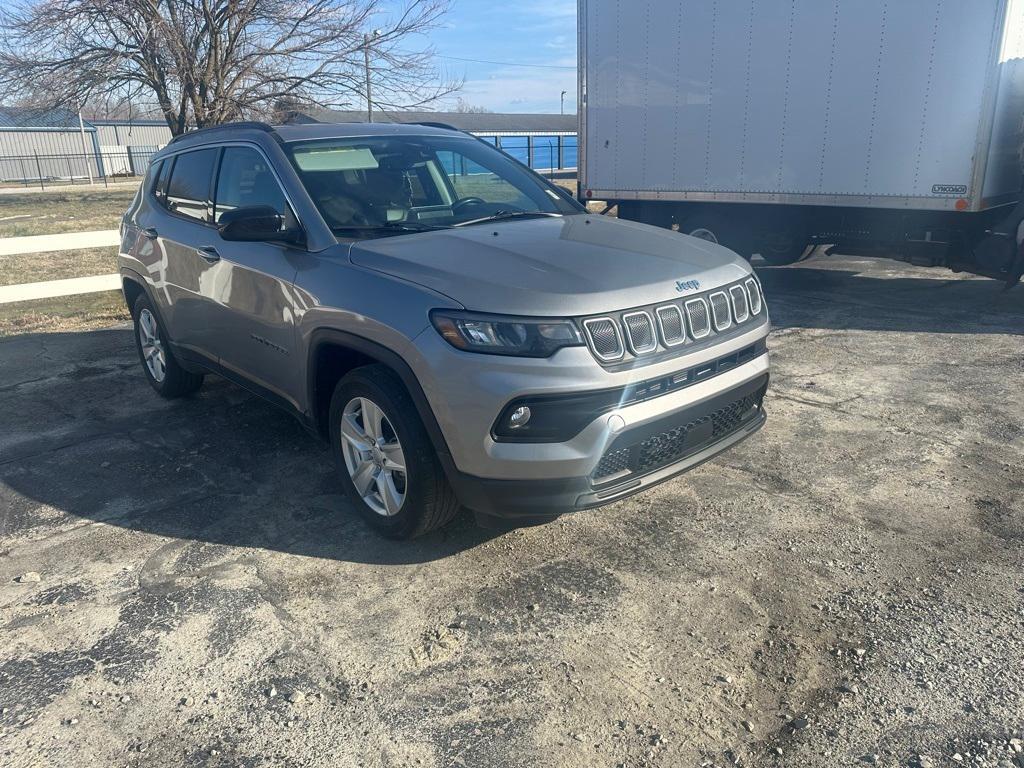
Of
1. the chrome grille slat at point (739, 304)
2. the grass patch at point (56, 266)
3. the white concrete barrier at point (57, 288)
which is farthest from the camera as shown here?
Result: the grass patch at point (56, 266)

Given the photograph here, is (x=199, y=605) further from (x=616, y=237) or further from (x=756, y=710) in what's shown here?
(x=616, y=237)

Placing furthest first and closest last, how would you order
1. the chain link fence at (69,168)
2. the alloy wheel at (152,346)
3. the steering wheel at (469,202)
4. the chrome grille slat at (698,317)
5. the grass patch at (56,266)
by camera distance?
1. the chain link fence at (69,168)
2. the grass patch at (56,266)
3. the alloy wheel at (152,346)
4. the steering wheel at (469,202)
5. the chrome grille slat at (698,317)

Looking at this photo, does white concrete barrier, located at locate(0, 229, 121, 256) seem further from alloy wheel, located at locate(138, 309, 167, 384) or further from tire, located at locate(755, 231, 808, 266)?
tire, located at locate(755, 231, 808, 266)

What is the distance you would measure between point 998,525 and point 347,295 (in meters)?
3.24

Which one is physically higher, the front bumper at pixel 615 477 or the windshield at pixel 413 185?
the windshield at pixel 413 185

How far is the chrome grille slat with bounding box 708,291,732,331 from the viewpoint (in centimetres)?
350

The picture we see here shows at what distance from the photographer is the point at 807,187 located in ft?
29.1

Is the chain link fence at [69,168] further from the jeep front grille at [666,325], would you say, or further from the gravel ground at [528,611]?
the jeep front grille at [666,325]

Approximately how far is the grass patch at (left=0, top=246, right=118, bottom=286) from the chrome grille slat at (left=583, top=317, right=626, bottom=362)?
9.90 m

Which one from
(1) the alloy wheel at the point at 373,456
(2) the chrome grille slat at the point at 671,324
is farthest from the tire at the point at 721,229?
(1) the alloy wheel at the point at 373,456

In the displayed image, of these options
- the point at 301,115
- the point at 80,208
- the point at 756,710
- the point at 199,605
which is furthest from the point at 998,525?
the point at 80,208

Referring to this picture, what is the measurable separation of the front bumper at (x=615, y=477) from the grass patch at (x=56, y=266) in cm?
971

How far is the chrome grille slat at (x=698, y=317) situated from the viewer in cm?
336

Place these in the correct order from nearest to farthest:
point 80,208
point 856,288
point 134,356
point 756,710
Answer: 1. point 756,710
2. point 134,356
3. point 856,288
4. point 80,208
